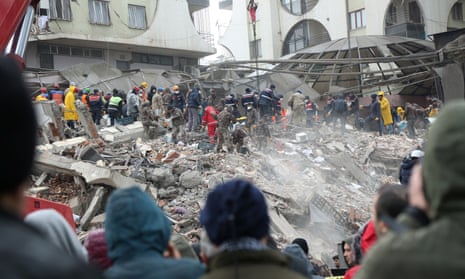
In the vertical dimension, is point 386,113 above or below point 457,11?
below

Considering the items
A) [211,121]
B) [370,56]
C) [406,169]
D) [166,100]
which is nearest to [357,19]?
[370,56]

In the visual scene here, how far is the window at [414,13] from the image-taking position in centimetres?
3531

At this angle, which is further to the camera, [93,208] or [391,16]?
[391,16]

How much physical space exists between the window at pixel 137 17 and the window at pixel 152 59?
165cm

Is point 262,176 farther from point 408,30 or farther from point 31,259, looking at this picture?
point 408,30

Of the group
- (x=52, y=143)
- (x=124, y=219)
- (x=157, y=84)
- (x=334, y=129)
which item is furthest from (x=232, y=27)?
(x=124, y=219)

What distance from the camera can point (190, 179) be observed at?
41.5ft

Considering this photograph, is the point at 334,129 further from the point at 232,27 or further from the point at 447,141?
the point at 232,27

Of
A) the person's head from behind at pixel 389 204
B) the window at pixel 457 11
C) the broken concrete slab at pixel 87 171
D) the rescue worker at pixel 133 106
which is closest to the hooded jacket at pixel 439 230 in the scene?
the person's head from behind at pixel 389 204

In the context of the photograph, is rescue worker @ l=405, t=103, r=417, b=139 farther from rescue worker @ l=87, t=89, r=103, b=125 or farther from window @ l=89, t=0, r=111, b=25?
window @ l=89, t=0, r=111, b=25

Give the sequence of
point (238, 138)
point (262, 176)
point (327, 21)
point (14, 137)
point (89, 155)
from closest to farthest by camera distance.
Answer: point (14, 137)
point (89, 155)
point (262, 176)
point (238, 138)
point (327, 21)

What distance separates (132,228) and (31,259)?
128cm

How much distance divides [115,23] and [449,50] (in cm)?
2387

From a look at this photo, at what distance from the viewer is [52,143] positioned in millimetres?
14867
